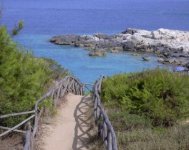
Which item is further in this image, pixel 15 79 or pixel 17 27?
pixel 17 27

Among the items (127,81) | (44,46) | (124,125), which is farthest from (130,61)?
(124,125)

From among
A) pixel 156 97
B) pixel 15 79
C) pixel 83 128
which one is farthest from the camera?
pixel 15 79

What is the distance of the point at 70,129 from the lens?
1260cm

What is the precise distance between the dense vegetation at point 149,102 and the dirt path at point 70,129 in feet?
2.13

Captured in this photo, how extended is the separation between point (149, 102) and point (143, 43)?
180ft

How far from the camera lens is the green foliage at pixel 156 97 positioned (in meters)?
13.5

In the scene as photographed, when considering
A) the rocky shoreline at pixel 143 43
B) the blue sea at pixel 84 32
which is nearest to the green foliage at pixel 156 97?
the blue sea at pixel 84 32

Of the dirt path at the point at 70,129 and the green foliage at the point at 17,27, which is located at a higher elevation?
the green foliage at the point at 17,27

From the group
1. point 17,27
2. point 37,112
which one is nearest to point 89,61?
point 17,27

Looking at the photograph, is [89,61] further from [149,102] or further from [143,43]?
[149,102]

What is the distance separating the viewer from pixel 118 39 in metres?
75.6

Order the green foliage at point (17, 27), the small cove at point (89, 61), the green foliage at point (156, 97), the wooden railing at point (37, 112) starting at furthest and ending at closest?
1. the small cove at point (89, 61)
2. the green foliage at point (17, 27)
3. the green foliage at point (156, 97)
4. the wooden railing at point (37, 112)

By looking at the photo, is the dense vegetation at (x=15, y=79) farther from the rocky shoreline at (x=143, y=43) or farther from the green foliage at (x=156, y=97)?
the rocky shoreline at (x=143, y=43)

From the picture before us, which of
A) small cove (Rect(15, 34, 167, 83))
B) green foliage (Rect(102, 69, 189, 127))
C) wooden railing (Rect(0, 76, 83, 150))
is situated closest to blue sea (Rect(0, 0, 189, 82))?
small cove (Rect(15, 34, 167, 83))
